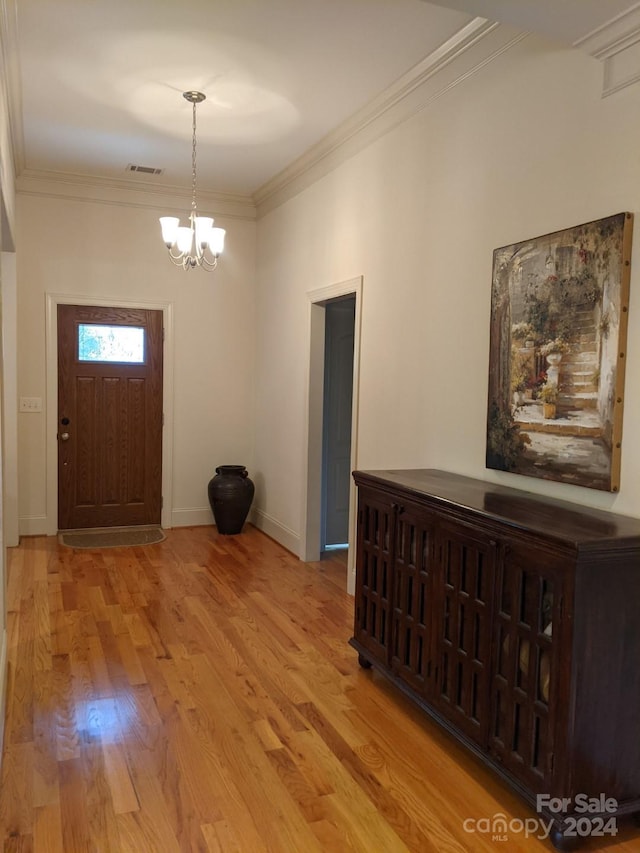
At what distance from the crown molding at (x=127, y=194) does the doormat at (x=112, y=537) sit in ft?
9.64

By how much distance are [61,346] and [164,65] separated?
9.62 feet

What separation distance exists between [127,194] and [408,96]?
3130 millimetres

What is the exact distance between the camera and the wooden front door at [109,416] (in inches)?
233

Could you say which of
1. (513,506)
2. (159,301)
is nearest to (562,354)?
(513,506)

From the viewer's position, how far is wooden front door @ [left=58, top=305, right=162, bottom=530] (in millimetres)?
5930

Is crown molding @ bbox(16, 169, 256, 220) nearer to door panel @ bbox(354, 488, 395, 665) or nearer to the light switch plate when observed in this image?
the light switch plate

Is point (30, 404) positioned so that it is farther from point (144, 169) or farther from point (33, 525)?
point (144, 169)

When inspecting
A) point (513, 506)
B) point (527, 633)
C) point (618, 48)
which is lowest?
point (527, 633)

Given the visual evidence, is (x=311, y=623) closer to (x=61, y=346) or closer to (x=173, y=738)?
(x=173, y=738)

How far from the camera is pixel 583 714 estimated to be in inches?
80.6

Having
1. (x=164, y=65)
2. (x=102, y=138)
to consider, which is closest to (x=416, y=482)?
(x=164, y=65)

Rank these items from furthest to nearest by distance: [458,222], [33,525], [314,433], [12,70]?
[33,525] → [314,433] → [12,70] → [458,222]

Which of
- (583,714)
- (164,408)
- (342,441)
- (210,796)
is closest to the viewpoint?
(583,714)

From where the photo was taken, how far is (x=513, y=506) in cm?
250
